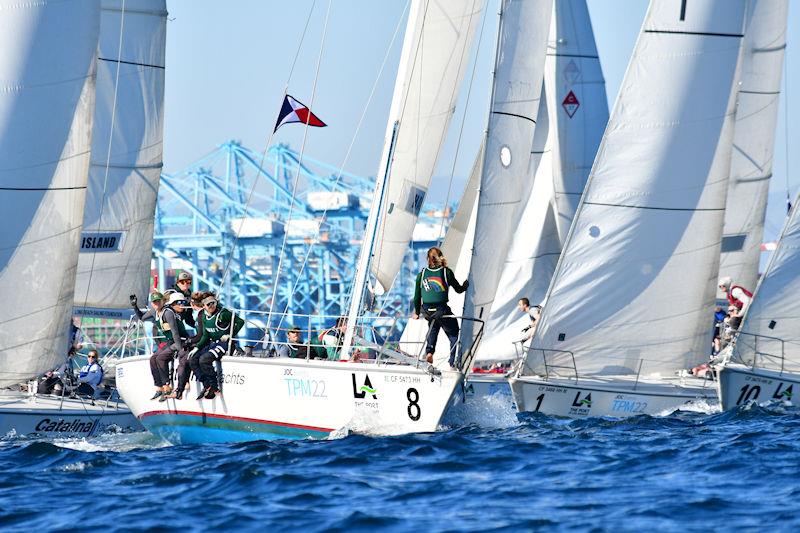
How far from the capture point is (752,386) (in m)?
14.6

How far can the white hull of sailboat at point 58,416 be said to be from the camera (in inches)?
546

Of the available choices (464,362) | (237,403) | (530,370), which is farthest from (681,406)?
(237,403)

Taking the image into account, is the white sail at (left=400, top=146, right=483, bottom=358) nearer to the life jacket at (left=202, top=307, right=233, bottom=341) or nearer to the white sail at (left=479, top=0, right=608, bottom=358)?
the white sail at (left=479, top=0, right=608, bottom=358)

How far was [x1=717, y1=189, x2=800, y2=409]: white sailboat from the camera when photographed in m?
14.6

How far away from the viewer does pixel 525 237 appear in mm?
19422

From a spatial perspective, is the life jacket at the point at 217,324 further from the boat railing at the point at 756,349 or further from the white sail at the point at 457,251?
the boat railing at the point at 756,349

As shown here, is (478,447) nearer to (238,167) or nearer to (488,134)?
(488,134)

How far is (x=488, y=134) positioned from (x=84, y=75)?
3989mm

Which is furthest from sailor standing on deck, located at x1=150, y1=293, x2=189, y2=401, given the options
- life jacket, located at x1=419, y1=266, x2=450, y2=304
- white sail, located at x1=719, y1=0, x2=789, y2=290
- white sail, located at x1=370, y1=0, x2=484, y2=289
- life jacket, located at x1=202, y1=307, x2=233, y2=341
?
white sail, located at x1=719, y1=0, x2=789, y2=290

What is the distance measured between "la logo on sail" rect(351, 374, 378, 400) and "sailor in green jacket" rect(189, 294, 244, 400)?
1.26 m

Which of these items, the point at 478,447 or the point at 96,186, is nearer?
the point at 478,447

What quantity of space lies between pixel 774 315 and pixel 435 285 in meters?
4.50

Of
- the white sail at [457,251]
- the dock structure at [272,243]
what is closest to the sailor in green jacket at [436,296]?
the white sail at [457,251]

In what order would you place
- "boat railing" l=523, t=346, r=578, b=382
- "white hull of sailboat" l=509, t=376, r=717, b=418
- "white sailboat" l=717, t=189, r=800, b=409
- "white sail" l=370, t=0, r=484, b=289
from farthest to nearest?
1. "white sailboat" l=717, t=189, r=800, b=409
2. "boat railing" l=523, t=346, r=578, b=382
3. "white hull of sailboat" l=509, t=376, r=717, b=418
4. "white sail" l=370, t=0, r=484, b=289
